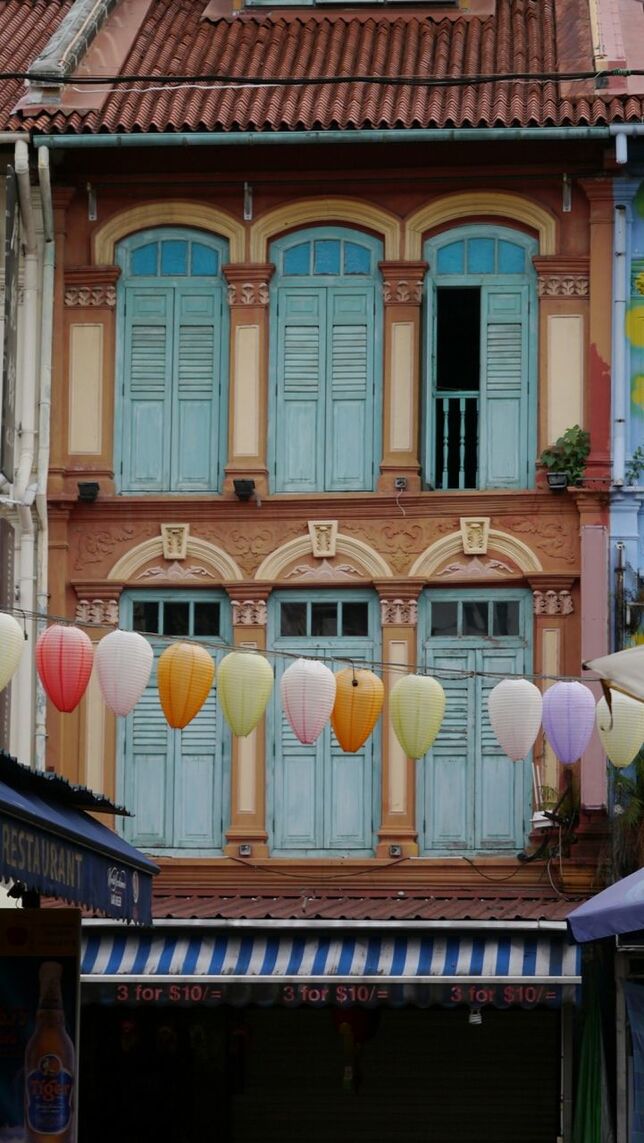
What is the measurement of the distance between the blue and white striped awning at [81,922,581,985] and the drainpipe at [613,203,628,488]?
3.82m

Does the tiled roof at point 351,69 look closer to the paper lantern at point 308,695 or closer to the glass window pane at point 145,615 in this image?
the glass window pane at point 145,615

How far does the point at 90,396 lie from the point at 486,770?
13.9ft

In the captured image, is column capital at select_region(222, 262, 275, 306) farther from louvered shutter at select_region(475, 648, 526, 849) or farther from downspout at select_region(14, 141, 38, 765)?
louvered shutter at select_region(475, 648, 526, 849)

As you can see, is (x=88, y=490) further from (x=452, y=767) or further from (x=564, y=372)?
(x=564, y=372)

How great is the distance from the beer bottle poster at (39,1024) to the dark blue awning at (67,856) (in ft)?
0.88

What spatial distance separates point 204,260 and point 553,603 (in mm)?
3892

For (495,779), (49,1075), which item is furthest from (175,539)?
(49,1075)

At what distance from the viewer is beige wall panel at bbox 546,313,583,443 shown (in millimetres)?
17469

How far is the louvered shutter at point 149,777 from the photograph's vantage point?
17.5 metres

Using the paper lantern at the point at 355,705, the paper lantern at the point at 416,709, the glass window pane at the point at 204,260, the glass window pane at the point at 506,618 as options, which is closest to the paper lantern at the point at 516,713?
the paper lantern at the point at 416,709

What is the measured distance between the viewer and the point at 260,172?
1802 centimetres

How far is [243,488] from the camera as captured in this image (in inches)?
688

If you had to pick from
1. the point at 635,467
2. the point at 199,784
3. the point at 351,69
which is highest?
the point at 351,69

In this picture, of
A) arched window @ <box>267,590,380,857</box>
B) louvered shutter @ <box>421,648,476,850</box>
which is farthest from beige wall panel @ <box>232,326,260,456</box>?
louvered shutter @ <box>421,648,476,850</box>
